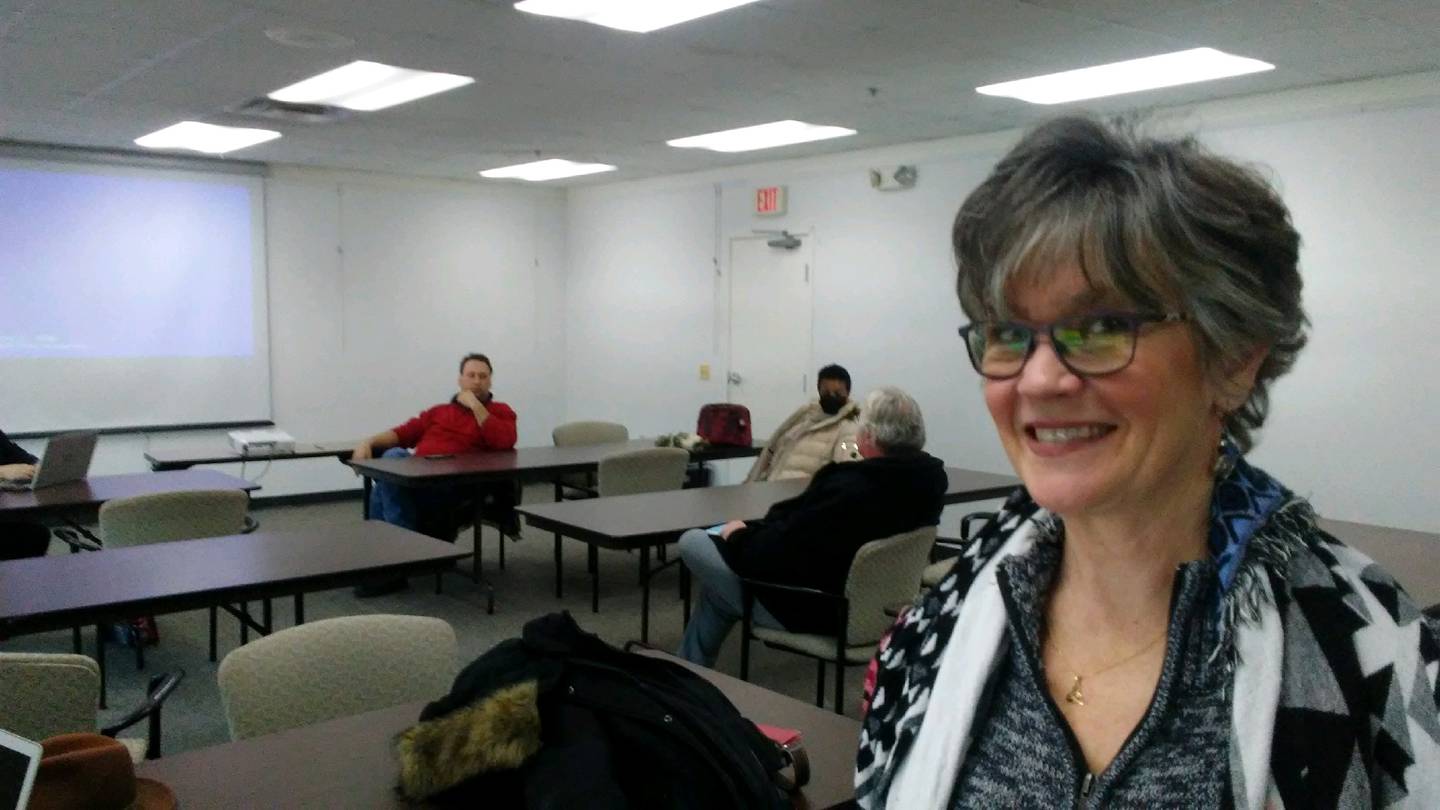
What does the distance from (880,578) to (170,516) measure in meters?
2.71

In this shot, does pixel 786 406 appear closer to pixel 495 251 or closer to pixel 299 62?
pixel 495 251

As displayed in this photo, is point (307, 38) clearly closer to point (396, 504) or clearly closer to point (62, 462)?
point (62, 462)

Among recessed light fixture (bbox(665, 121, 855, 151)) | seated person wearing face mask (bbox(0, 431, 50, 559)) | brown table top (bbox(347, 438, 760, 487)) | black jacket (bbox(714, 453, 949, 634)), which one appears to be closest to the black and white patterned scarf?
black jacket (bbox(714, 453, 949, 634))

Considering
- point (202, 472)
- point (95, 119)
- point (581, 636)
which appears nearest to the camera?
point (581, 636)

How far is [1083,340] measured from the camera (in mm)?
981

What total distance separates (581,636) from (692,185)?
296 inches

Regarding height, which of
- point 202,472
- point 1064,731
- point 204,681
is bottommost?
point 204,681

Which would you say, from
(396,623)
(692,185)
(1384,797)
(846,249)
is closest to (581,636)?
(396,623)

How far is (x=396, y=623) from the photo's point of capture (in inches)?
98.4

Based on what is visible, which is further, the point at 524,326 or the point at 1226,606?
the point at 524,326

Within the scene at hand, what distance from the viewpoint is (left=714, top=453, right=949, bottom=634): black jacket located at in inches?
147

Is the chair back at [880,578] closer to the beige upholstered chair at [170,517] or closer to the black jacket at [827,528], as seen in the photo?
the black jacket at [827,528]

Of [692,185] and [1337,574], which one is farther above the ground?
[692,185]

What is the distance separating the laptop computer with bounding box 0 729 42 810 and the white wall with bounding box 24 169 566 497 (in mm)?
7437
